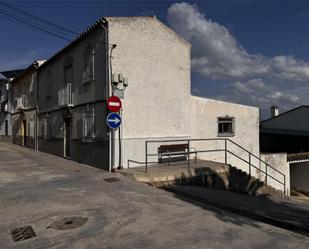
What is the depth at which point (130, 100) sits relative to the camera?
1066cm

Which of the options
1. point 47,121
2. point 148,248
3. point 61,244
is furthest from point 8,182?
point 47,121

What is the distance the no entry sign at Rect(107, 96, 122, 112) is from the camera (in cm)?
946

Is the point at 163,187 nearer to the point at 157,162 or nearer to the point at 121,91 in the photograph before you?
the point at 157,162

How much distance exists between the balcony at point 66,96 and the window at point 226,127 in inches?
305

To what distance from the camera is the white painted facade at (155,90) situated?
1055 centimetres

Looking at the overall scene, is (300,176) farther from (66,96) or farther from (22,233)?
(22,233)

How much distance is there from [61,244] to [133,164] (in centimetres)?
645

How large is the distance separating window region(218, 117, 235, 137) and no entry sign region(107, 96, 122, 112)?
6636 millimetres

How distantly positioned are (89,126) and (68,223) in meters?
6.87

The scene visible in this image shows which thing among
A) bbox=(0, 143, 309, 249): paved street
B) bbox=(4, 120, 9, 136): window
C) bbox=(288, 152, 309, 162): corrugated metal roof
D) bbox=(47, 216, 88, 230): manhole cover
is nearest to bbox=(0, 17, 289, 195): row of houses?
bbox=(0, 143, 309, 249): paved street

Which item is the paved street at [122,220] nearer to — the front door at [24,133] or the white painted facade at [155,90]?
the white painted facade at [155,90]

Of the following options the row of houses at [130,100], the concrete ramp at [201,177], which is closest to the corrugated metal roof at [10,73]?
the row of houses at [130,100]

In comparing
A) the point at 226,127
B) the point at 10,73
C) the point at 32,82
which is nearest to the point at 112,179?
the point at 226,127

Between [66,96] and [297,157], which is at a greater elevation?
[66,96]
